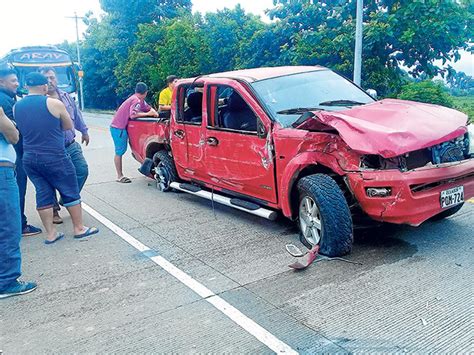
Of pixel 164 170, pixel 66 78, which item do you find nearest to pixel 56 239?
pixel 164 170

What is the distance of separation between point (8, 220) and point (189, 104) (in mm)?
3243

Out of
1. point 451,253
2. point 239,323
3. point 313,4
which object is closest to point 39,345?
point 239,323

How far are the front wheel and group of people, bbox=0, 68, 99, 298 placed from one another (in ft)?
8.58

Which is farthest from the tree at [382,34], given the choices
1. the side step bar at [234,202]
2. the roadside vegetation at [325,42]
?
the side step bar at [234,202]

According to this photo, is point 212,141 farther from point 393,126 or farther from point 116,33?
point 116,33

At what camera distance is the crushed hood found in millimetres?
4113

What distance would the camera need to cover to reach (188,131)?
6527mm

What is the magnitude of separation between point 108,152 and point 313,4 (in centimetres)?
845

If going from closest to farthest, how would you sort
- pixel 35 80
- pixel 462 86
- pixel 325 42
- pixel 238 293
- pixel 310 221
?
1. pixel 238 293
2. pixel 310 221
3. pixel 35 80
4. pixel 325 42
5. pixel 462 86

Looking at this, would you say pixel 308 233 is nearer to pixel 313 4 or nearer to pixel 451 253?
pixel 451 253

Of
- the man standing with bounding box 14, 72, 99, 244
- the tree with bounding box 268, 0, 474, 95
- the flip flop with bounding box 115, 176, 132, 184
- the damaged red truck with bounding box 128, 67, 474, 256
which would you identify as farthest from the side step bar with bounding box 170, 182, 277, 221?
the tree with bounding box 268, 0, 474, 95

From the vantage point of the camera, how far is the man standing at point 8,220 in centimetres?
413

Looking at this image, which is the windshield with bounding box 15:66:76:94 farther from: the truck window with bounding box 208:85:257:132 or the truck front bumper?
the truck front bumper

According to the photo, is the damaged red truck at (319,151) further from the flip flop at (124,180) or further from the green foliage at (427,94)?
the green foliage at (427,94)
